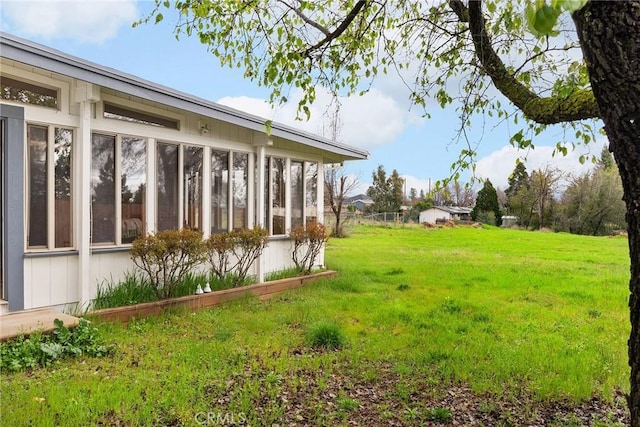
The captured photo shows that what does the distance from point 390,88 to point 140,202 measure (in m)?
4.10

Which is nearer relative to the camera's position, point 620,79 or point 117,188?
point 620,79

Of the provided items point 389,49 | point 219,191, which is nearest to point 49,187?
point 219,191

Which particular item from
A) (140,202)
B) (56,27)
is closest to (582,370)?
(140,202)

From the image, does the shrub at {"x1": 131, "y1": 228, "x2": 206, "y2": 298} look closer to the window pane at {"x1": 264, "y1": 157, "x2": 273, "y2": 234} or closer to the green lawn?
the green lawn

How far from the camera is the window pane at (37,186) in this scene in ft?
16.4

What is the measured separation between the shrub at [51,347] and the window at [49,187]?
132 cm

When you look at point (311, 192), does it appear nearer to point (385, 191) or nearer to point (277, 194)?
point (277, 194)

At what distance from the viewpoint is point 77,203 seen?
5332 mm

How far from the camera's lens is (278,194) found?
8.76 metres

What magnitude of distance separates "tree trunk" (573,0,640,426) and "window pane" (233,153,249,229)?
659 centimetres

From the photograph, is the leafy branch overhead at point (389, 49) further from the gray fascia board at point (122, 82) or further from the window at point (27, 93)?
the window at point (27, 93)

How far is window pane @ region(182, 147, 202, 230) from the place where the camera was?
6.88 meters

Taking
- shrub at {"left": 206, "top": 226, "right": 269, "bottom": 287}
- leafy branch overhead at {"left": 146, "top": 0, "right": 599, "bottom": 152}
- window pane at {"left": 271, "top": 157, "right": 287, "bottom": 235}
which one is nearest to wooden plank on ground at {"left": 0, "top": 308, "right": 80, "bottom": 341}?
shrub at {"left": 206, "top": 226, "right": 269, "bottom": 287}

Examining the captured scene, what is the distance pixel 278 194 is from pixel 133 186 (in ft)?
10.7
